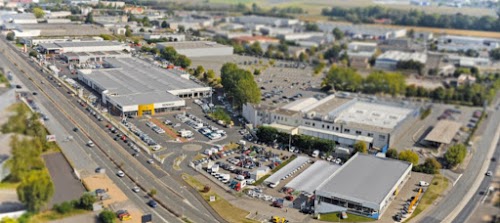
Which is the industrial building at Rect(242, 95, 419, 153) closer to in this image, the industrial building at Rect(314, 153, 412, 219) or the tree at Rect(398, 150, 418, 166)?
the tree at Rect(398, 150, 418, 166)

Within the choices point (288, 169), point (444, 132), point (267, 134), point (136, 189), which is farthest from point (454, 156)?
point (136, 189)

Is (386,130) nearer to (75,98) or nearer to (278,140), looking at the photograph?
(278,140)

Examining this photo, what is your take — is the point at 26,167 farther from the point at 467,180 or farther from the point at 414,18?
the point at 414,18

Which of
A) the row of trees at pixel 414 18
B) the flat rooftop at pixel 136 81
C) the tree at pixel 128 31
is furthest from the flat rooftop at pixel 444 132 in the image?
the row of trees at pixel 414 18

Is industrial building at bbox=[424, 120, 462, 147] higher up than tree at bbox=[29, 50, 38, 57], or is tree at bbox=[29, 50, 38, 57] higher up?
tree at bbox=[29, 50, 38, 57]

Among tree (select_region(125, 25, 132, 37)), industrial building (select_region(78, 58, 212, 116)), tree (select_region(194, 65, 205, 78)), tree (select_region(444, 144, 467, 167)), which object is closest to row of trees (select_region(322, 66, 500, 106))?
tree (select_region(194, 65, 205, 78))

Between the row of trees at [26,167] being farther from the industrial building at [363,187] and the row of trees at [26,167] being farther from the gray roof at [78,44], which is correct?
the gray roof at [78,44]
